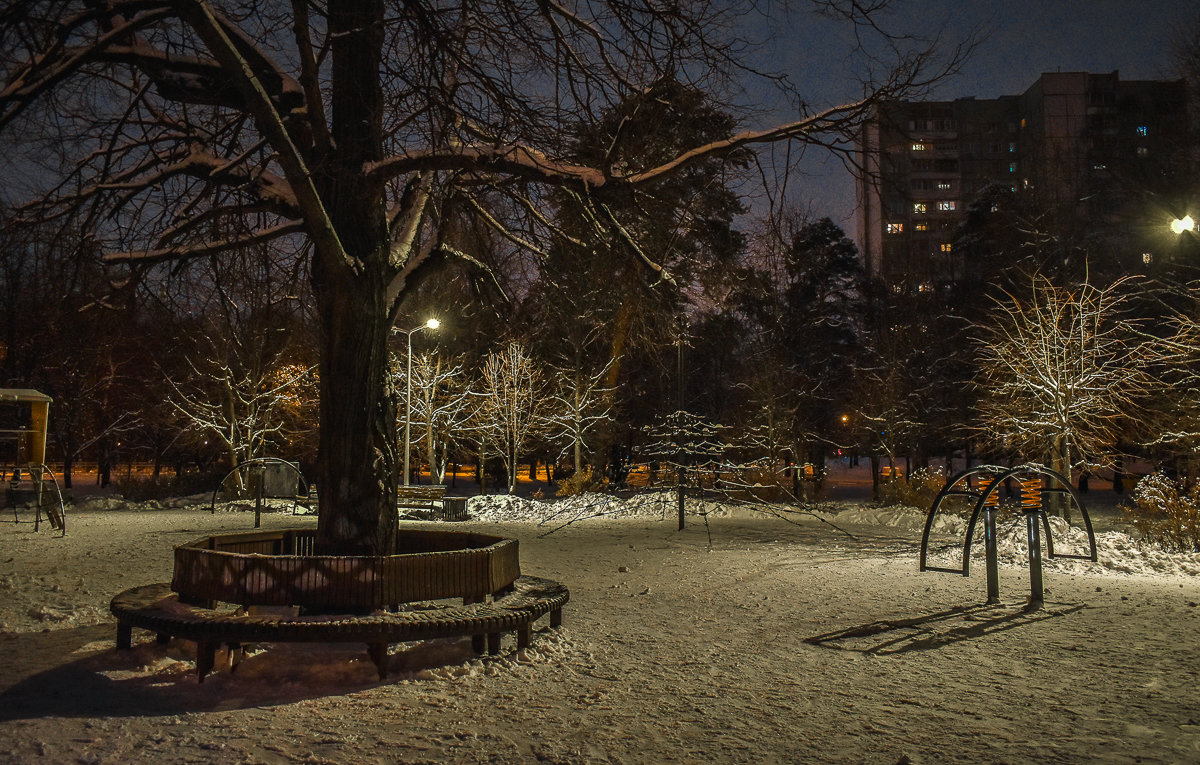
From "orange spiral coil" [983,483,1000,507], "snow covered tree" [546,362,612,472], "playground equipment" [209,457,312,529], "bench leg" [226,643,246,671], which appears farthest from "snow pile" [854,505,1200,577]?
"playground equipment" [209,457,312,529]

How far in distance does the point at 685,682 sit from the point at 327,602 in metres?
2.71

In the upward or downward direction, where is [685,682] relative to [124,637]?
downward

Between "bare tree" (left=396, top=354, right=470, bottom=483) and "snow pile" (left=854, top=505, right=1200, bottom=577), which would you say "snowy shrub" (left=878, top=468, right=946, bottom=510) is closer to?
"snow pile" (left=854, top=505, right=1200, bottom=577)

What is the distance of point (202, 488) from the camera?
107ft

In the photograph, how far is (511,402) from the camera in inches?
1344

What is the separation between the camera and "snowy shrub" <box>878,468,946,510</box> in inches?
1012

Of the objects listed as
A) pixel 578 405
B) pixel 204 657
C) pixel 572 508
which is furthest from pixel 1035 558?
pixel 578 405

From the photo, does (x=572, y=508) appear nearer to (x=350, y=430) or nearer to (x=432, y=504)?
(x=432, y=504)

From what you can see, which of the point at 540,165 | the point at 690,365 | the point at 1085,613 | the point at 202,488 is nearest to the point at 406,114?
the point at 540,165

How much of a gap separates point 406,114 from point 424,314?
29.0 metres

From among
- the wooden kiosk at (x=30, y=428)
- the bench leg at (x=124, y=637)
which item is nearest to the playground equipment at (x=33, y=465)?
the wooden kiosk at (x=30, y=428)

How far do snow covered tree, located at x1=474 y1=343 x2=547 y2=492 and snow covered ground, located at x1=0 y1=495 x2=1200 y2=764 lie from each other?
2189 cm

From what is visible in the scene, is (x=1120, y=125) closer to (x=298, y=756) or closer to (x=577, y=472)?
(x=577, y=472)

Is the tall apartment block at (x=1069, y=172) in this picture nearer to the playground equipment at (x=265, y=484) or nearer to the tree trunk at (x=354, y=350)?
the tree trunk at (x=354, y=350)
